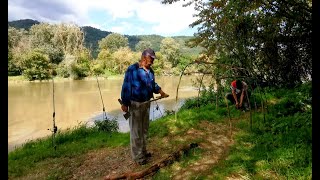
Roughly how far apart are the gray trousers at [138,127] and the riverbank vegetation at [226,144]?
313 millimetres

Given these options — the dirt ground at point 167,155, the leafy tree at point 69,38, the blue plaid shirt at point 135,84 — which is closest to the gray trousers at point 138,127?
the blue plaid shirt at point 135,84

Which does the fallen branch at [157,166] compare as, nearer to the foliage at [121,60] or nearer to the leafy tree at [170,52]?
the foliage at [121,60]

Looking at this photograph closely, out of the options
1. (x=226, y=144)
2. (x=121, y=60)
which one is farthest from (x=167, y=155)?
(x=121, y=60)

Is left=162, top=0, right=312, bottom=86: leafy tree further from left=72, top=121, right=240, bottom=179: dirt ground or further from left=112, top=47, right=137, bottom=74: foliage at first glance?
left=112, top=47, right=137, bottom=74: foliage

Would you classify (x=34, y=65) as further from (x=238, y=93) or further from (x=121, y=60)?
(x=238, y=93)

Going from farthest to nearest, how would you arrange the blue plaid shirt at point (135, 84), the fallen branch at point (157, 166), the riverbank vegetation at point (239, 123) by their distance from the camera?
the blue plaid shirt at point (135, 84) < the riverbank vegetation at point (239, 123) < the fallen branch at point (157, 166)

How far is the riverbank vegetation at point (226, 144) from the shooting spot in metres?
4.88

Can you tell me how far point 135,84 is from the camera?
5.69 meters

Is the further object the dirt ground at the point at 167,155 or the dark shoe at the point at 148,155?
the dark shoe at the point at 148,155

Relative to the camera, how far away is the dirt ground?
5.48 m

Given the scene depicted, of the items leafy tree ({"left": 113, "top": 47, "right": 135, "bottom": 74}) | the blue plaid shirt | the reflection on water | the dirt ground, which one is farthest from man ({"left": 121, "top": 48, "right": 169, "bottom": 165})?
leafy tree ({"left": 113, "top": 47, "right": 135, "bottom": 74})

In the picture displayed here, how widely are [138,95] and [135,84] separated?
8.6 inches

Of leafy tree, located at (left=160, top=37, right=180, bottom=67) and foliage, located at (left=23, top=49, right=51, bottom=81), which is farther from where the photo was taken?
leafy tree, located at (left=160, top=37, right=180, bottom=67)

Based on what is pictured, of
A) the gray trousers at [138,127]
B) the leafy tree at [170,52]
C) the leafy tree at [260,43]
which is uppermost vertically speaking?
the leafy tree at [170,52]
